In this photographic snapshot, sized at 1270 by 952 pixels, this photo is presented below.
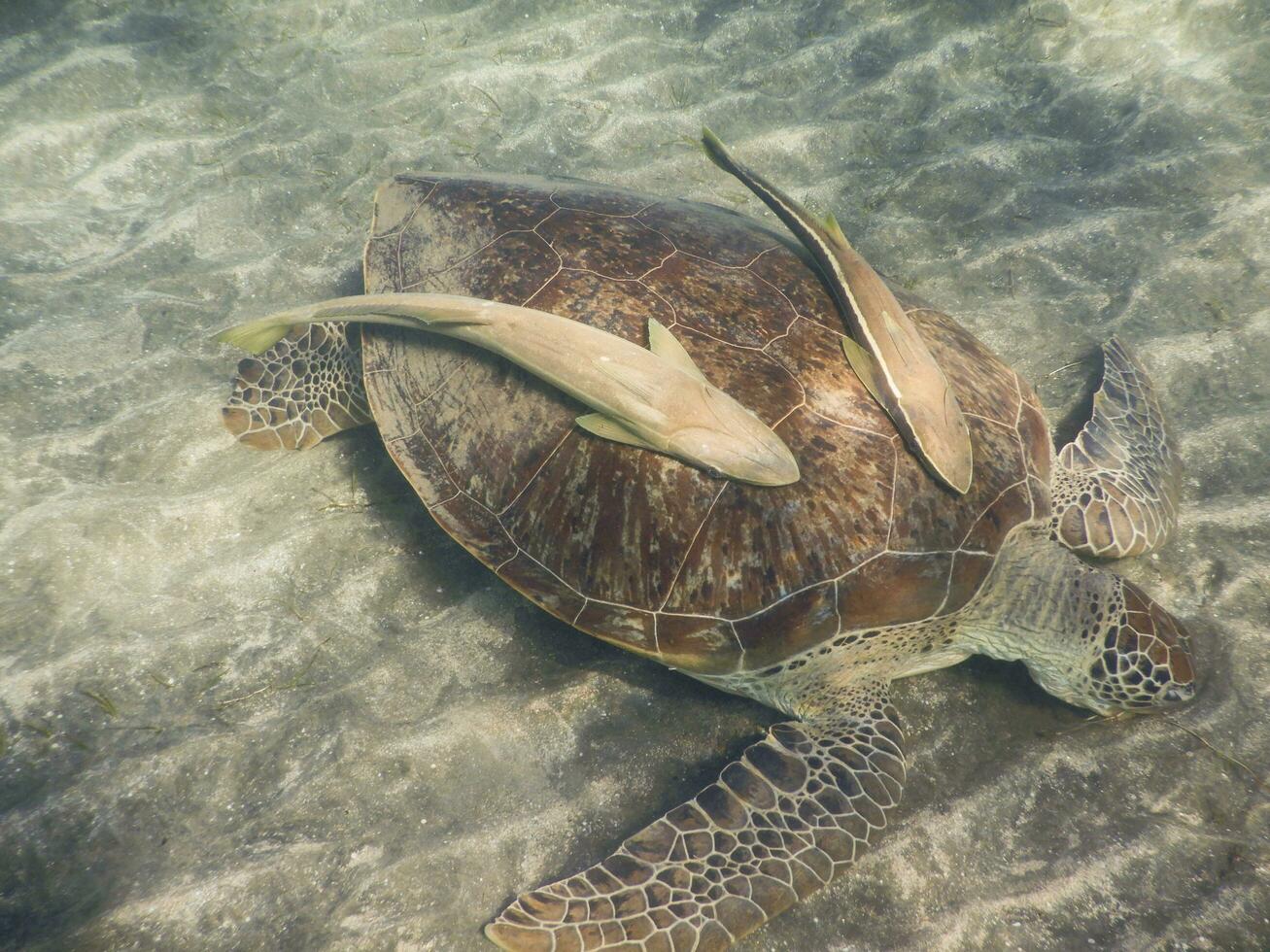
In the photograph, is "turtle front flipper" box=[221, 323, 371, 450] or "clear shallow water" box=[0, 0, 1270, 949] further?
"turtle front flipper" box=[221, 323, 371, 450]

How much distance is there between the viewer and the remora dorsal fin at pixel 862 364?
7.45ft

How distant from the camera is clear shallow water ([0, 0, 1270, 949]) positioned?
6.47 ft

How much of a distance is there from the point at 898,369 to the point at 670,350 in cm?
80

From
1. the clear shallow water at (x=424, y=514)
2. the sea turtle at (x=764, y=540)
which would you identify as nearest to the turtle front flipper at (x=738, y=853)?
the sea turtle at (x=764, y=540)

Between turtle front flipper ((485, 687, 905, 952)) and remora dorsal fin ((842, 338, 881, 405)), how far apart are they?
3.78 ft

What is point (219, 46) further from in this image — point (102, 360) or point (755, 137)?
point (755, 137)

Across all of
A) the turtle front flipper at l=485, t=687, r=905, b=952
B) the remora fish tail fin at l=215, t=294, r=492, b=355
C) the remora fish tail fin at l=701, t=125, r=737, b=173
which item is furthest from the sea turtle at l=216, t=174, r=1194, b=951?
the remora fish tail fin at l=701, t=125, r=737, b=173

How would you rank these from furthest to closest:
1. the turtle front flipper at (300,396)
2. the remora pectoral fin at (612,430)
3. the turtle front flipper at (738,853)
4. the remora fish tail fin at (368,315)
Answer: the turtle front flipper at (300,396) < the remora fish tail fin at (368,315) < the remora pectoral fin at (612,430) < the turtle front flipper at (738,853)

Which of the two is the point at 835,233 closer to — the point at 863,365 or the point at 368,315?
the point at 863,365

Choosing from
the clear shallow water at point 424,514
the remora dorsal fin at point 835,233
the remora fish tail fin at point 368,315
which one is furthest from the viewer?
the remora dorsal fin at point 835,233

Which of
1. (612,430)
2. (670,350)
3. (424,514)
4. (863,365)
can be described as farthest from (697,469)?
(424,514)

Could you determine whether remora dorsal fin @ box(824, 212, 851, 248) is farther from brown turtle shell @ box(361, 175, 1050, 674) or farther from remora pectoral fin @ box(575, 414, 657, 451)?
remora pectoral fin @ box(575, 414, 657, 451)

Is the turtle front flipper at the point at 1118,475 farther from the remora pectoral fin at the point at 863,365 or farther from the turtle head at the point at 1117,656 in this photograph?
the remora pectoral fin at the point at 863,365

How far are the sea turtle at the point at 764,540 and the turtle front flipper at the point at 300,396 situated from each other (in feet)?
1.63
